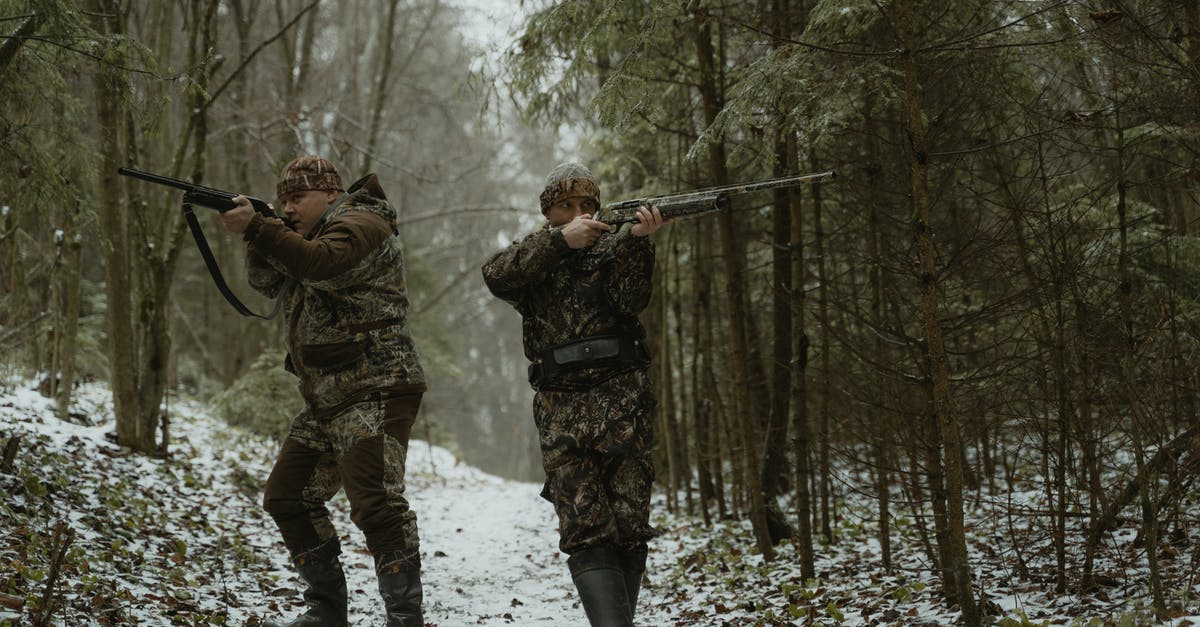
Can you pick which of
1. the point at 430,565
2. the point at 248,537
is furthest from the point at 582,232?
the point at 248,537

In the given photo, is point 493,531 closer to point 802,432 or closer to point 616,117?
point 802,432

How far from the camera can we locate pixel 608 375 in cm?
373

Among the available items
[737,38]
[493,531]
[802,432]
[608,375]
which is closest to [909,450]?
[802,432]

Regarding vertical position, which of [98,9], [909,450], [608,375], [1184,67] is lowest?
[909,450]

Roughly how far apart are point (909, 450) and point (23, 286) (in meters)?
7.49

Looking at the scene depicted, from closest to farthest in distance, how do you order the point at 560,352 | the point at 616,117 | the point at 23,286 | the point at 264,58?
the point at 560,352 < the point at 616,117 < the point at 23,286 < the point at 264,58

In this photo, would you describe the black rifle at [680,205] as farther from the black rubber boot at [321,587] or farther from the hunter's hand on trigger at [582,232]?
the black rubber boot at [321,587]

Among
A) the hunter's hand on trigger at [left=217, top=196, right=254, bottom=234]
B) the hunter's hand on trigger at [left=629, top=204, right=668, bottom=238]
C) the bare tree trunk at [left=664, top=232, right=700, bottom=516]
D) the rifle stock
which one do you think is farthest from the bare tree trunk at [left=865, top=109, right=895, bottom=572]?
the rifle stock

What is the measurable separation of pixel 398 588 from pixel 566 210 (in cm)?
189

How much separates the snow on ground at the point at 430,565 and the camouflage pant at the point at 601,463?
5.00 ft

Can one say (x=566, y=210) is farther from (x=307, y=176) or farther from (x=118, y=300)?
(x=118, y=300)

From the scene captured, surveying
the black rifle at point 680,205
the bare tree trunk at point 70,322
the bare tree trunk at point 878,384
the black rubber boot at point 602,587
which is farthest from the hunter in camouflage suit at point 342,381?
the bare tree trunk at point 70,322

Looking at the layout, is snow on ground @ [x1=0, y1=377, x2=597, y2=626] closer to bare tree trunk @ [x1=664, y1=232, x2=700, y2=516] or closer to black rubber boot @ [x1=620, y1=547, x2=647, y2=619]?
black rubber boot @ [x1=620, y1=547, x2=647, y2=619]

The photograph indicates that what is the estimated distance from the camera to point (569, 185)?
12.9ft
